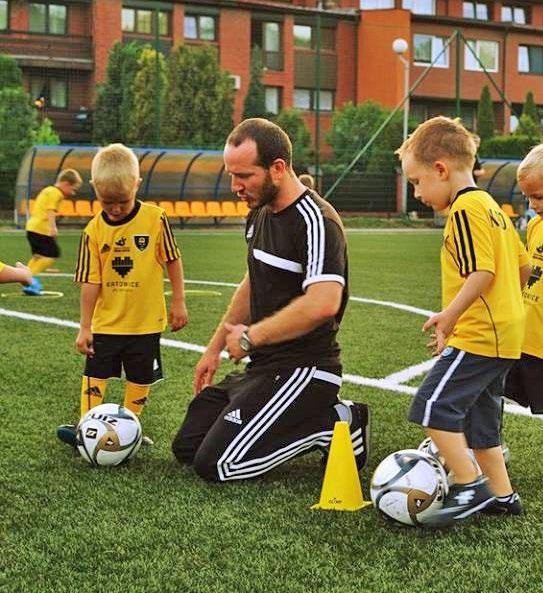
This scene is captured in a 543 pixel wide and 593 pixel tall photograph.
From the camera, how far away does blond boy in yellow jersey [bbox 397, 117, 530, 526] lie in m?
3.95

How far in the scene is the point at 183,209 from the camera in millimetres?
29375

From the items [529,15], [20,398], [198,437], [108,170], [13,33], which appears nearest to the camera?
[198,437]

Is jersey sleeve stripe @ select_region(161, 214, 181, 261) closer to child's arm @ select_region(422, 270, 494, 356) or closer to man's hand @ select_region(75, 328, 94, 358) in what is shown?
man's hand @ select_region(75, 328, 94, 358)

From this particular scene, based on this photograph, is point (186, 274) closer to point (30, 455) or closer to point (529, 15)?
point (30, 455)

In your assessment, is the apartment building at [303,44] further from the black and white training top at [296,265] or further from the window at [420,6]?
the black and white training top at [296,265]

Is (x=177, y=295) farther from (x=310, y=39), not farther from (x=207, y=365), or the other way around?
(x=310, y=39)

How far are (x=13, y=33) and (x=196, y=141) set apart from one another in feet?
39.3

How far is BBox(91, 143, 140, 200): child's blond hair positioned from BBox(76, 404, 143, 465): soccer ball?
44.9 inches

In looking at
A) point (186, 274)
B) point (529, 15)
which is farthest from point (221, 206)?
point (529, 15)

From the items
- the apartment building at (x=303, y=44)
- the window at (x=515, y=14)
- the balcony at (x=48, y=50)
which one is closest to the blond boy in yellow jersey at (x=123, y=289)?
the apartment building at (x=303, y=44)

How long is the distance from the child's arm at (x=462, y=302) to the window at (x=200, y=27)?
42672mm

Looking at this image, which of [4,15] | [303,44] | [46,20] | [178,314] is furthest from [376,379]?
[303,44]

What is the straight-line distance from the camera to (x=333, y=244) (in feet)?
15.0

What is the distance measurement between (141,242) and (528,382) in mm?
2123
